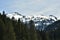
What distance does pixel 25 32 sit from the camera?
93375 millimetres

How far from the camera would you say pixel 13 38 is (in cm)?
7531

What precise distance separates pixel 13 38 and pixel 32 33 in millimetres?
31209

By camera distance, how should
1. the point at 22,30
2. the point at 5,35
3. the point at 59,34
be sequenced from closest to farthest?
the point at 5,35 → the point at 22,30 → the point at 59,34

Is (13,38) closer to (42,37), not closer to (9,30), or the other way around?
(9,30)

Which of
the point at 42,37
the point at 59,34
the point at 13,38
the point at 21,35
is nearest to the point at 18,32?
the point at 21,35

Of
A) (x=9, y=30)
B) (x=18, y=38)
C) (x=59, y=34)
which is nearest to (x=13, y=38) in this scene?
(x=9, y=30)

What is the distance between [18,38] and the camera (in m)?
86.3

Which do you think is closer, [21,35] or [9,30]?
[9,30]

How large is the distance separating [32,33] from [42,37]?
26083 millimetres

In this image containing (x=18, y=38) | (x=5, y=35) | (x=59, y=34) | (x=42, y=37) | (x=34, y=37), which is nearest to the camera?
(x=5, y=35)

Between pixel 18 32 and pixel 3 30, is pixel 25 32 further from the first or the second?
pixel 3 30

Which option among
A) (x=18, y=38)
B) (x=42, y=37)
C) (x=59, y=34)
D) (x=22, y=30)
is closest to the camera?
(x=18, y=38)

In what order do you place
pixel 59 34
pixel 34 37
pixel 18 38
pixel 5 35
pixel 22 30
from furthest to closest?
1. pixel 59 34
2. pixel 34 37
3. pixel 22 30
4. pixel 18 38
5. pixel 5 35

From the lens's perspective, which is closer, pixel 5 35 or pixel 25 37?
pixel 5 35
